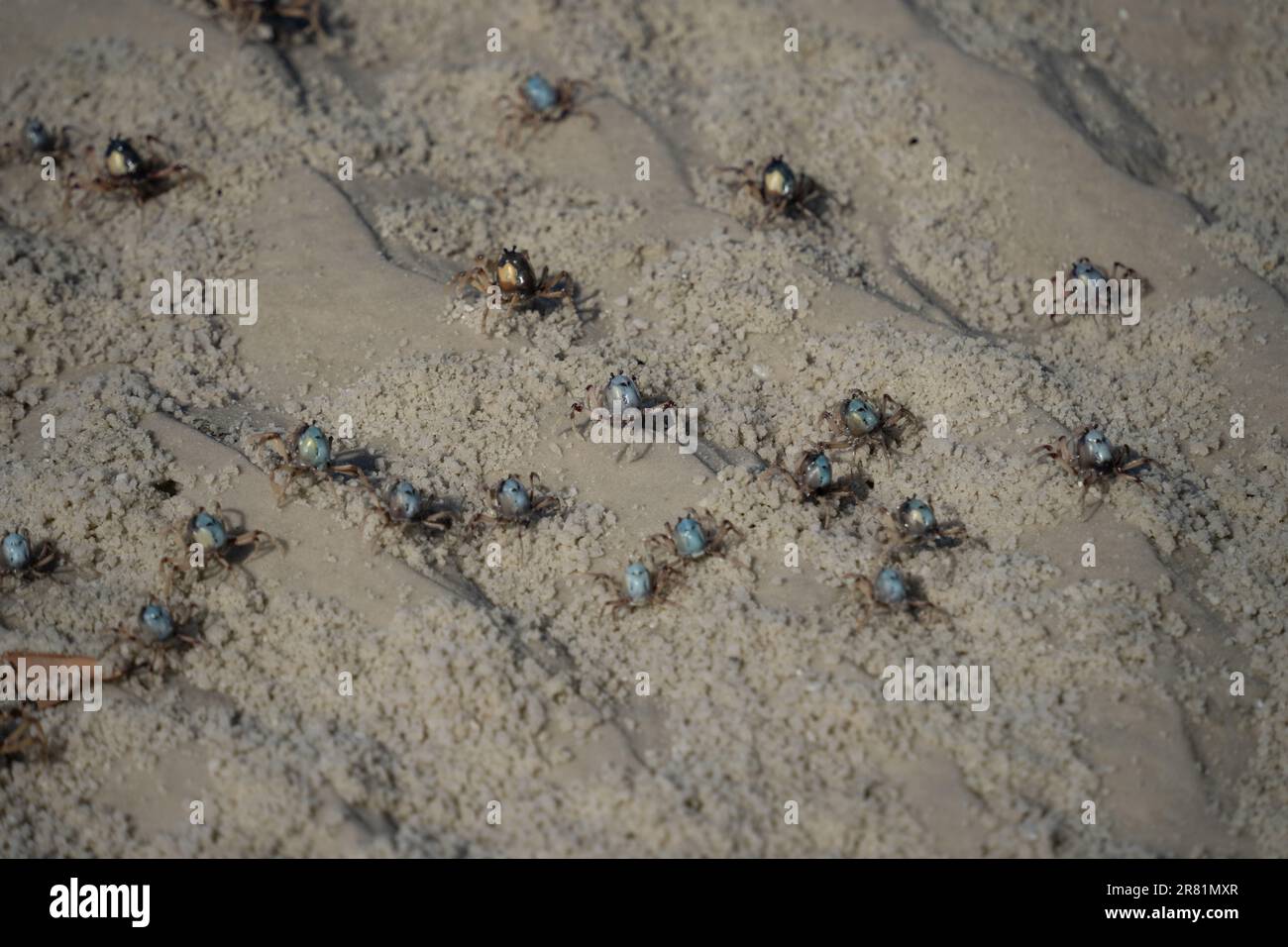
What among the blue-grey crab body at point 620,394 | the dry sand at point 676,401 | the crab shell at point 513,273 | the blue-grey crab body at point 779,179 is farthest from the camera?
the blue-grey crab body at point 779,179


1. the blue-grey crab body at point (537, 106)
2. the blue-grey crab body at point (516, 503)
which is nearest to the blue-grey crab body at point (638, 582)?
the blue-grey crab body at point (516, 503)

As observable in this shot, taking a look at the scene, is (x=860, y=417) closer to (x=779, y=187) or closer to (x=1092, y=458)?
(x=1092, y=458)

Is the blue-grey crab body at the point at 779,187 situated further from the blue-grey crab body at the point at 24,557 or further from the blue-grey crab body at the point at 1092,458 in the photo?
the blue-grey crab body at the point at 24,557

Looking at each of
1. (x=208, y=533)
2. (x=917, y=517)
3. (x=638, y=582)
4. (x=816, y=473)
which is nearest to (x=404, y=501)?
(x=208, y=533)

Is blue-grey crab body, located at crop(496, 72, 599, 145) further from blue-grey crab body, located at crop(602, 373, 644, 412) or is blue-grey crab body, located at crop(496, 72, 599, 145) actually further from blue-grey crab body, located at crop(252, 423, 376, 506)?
blue-grey crab body, located at crop(252, 423, 376, 506)

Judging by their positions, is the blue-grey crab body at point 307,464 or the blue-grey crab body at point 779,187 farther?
the blue-grey crab body at point 779,187

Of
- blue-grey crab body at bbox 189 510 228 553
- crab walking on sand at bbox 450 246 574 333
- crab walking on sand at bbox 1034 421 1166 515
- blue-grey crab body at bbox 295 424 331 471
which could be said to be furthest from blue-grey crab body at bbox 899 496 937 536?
blue-grey crab body at bbox 189 510 228 553

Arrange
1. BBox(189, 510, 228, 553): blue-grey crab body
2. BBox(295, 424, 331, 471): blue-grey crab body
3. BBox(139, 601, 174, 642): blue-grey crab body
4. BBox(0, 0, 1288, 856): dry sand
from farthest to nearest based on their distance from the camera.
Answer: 1. BBox(295, 424, 331, 471): blue-grey crab body
2. BBox(189, 510, 228, 553): blue-grey crab body
3. BBox(139, 601, 174, 642): blue-grey crab body
4. BBox(0, 0, 1288, 856): dry sand

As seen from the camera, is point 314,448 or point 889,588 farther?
point 314,448

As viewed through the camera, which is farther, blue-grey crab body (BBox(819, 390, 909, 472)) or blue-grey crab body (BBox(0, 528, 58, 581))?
blue-grey crab body (BBox(819, 390, 909, 472))
